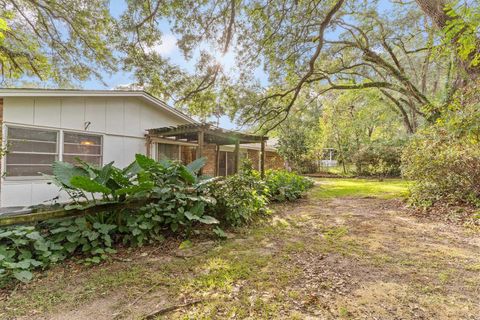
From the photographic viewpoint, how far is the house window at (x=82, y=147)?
7.01 m

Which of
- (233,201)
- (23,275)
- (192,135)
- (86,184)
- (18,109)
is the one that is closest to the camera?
(23,275)

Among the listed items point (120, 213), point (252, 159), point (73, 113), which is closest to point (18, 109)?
point (73, 113)

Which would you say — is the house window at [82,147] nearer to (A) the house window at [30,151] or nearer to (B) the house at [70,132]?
(B) the house at [70,132]

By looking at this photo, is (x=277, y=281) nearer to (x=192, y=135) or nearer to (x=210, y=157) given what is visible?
(x=192, y=135)

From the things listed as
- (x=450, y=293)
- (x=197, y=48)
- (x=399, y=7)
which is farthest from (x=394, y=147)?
(x=450, y=293)

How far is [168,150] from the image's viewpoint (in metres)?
10.3

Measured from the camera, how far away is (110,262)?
362cm

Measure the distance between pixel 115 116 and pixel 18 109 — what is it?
2.45 m

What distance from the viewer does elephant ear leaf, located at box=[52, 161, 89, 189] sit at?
3948mm

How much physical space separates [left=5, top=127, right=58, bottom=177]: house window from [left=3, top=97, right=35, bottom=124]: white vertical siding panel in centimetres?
23

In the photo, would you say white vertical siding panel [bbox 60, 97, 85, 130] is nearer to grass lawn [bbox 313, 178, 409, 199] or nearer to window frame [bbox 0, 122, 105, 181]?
window frame [bbox 0, 122, 105, 181]

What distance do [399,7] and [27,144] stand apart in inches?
617

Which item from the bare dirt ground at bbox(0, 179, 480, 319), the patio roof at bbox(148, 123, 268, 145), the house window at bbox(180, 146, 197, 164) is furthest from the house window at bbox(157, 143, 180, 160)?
the bare dirt ground at bbox(0, 179, 480, 319)

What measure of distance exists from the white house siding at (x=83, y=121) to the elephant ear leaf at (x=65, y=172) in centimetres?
288
